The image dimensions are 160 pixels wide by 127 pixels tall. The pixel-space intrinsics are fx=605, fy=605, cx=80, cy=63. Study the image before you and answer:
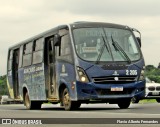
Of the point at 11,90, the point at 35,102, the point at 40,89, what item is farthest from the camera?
the point at 11,90

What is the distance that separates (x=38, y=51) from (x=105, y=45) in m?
4.04

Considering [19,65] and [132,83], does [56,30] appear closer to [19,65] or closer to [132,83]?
[132,83]

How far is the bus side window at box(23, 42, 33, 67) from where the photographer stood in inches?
1007

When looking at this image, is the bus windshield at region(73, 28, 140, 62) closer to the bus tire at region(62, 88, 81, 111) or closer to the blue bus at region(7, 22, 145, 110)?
the blue bus at region(7, 22, 145, 110)

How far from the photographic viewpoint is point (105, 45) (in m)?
20.8

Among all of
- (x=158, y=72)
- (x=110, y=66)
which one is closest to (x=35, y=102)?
(x=110, y=66)

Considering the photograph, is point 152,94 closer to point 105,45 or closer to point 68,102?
point 105,45

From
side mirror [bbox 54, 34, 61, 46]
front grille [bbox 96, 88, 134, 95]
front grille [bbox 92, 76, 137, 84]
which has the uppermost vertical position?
side mirror [bbox 54, 34, 61, 46]

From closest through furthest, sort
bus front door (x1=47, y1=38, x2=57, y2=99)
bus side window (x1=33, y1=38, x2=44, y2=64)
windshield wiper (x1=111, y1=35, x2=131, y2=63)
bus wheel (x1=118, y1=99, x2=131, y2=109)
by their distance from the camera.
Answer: windshield wiper (x1=111, y1=35, x2=131, y2=63) → bus wheel (x1=118, y1=99, x2=131, y2=109) → bus front door (x1=47, y1=38, x2=57, y2=99) → bus side window (x1=33, y1=38, x2=44, y2=64)

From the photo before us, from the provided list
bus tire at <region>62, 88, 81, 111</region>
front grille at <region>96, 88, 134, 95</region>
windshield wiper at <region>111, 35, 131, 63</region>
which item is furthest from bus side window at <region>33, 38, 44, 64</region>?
front grille at <region>96, 88, 134, 95</region>

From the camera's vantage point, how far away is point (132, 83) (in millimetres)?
20453

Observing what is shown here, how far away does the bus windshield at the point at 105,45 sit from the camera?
2041cm

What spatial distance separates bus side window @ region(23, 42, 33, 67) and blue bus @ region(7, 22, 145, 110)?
7.58 feet

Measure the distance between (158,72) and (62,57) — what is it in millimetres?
86242
